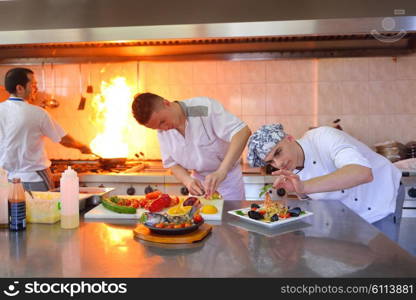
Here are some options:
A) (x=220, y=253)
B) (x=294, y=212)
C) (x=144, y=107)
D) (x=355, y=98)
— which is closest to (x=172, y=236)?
(x=220, y=253)

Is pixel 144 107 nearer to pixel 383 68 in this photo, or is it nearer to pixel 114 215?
pixel 114 215

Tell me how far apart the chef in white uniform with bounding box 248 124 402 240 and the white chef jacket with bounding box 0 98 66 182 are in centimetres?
156

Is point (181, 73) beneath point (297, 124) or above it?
above

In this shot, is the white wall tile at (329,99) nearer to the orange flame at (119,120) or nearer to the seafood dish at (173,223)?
the orange flame at (119,120)

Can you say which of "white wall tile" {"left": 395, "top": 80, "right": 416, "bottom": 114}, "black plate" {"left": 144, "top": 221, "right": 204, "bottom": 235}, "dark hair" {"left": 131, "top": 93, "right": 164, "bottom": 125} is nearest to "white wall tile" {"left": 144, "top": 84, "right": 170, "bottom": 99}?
"dark hair" {"left": 131, "top": 93, "right": 164, "bottom": 125}

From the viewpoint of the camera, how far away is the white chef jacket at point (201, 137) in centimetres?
217

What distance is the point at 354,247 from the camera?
1165mm

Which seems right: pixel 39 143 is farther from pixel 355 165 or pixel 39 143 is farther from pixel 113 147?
pixel 355 165

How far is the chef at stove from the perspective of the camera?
2.52m

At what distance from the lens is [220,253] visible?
1.12 meters

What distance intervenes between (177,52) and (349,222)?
85.3 inches

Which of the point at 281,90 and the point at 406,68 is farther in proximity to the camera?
the point at 281,90

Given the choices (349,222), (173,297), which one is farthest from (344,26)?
(173,297)

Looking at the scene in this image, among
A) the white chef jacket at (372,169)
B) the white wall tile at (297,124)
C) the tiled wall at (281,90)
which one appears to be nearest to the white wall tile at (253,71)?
the tiled wall at (281,90)
